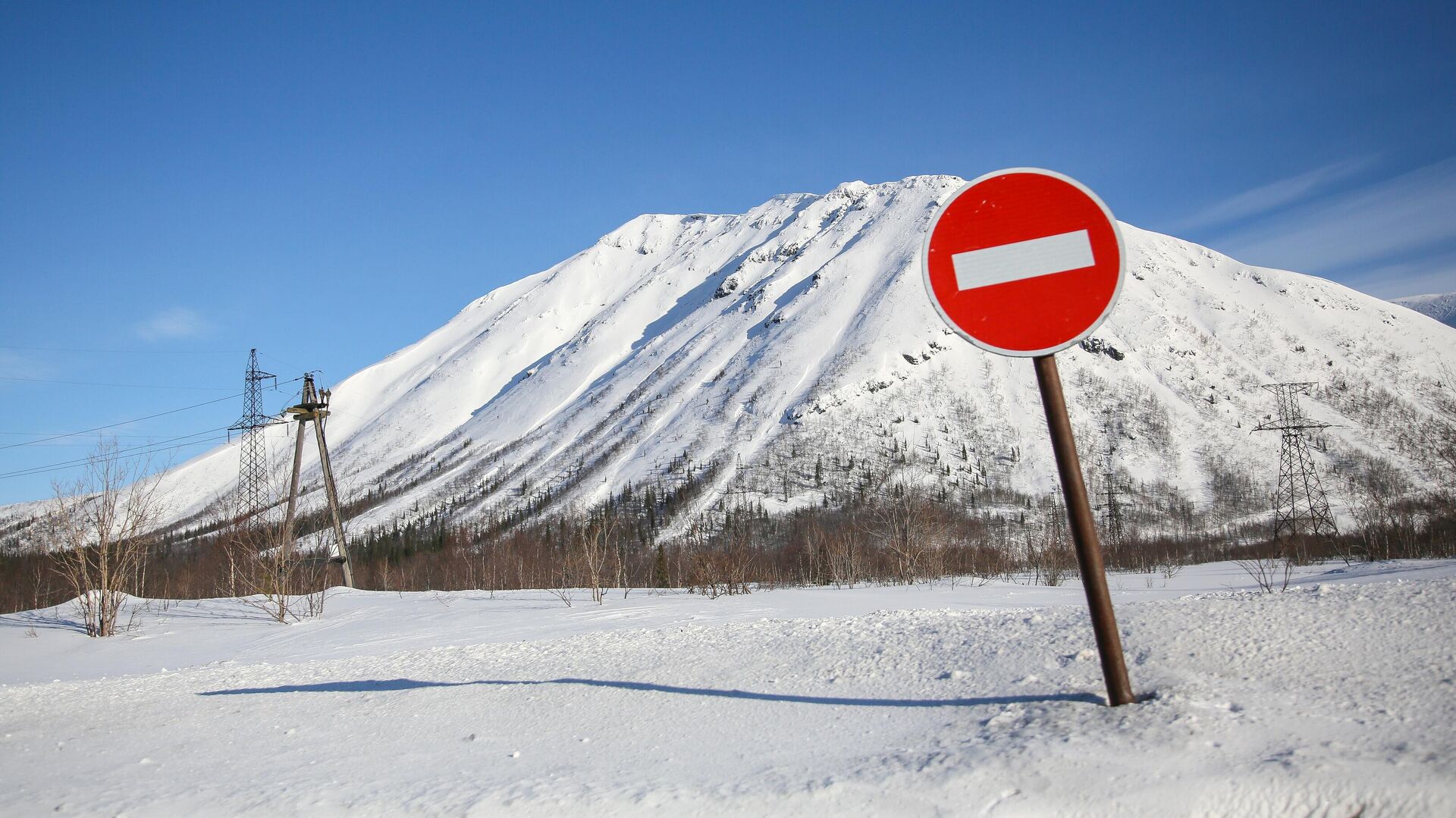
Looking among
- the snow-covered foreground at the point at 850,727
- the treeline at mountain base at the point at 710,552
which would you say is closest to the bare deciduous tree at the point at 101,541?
the treeline at mountain base at the point at 710,552

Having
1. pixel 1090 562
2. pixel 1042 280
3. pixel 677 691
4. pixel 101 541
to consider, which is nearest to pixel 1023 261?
pixel 1042 280

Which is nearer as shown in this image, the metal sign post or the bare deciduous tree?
the metal sign post

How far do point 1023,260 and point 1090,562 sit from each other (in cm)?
119

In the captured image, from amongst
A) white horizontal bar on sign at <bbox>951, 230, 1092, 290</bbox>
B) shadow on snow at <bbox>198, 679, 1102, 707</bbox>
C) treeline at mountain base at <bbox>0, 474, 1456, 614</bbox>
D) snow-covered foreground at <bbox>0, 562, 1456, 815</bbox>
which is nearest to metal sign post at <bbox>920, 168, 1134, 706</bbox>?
white horizontal bar on sign at <bbox>951, 230, 1092, 290</bbox>

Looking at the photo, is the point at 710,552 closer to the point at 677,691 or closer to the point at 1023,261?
the point at 677,691

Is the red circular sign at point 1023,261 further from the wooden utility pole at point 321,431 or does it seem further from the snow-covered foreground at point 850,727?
the wooden utility pole at point 321,431

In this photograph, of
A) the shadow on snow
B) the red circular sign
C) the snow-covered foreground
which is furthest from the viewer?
the shadow on snow

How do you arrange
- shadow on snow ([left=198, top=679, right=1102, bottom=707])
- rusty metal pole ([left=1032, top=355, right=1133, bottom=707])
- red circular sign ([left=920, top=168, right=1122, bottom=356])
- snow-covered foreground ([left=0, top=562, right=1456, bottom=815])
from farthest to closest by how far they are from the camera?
shadow on snow ([left=198, top=679, right=1102, bottom=707]) → red circular sign ([left=920, top=168, right=1122, bottom=356]) → rusty metal pole ([left=1032, top=355, right=1133, bottom=707]) → snow-covered foreground ([left=0, top=562, right=1456, bottom=815])

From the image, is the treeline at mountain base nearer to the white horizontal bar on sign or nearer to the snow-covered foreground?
the snow-covered foreground

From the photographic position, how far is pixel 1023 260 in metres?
3.49

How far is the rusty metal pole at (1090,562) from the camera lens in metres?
3.29

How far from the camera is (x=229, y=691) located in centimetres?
655

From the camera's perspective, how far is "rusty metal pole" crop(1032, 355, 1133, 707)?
10.8 ft

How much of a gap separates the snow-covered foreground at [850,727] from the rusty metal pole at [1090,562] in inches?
5.2
